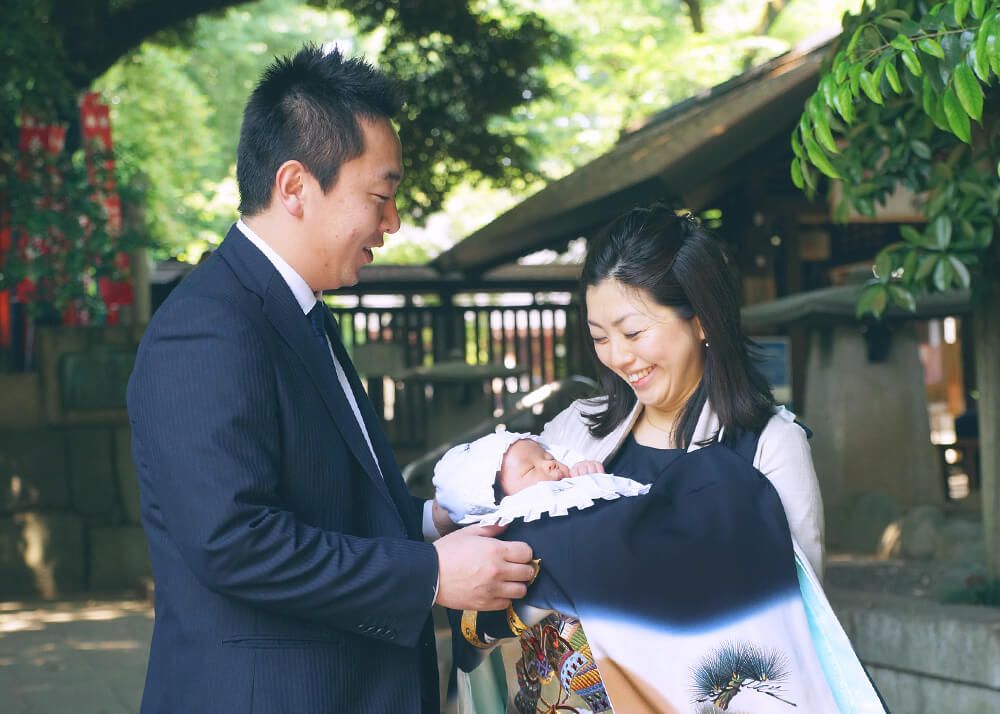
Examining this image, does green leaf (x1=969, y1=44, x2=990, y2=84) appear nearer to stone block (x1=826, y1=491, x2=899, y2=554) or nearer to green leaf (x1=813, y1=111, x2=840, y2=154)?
green leaf (x1=813, y1=111, x2=840, y2=154)

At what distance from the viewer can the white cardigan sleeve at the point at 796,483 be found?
2324 millimetres

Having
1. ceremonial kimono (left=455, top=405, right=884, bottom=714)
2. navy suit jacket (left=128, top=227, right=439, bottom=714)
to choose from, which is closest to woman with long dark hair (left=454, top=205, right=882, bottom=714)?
ceremonial kimono (left=455, top=405, right=884, bottom=714)

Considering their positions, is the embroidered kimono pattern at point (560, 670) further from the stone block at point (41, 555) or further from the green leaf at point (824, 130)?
the stone block at point (41, 555)

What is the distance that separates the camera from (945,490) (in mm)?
9320

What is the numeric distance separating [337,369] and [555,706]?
0.85m

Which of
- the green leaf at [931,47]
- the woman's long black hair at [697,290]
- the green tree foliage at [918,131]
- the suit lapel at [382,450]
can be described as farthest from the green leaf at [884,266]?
the suit lapel at [382,450]

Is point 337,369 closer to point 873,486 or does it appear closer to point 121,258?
point 873,486

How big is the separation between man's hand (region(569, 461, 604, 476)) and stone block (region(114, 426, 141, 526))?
6679 mm

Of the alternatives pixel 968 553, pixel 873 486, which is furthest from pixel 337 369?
pixel 873 486

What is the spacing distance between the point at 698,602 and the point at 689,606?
0.02 meters

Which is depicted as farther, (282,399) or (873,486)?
(873,486)

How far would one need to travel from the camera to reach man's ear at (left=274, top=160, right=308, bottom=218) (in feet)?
6.95

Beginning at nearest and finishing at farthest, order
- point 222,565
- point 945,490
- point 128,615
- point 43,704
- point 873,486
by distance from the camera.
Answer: point 222,565
point 43,704
point 128,615
point 873,486
point 945,490

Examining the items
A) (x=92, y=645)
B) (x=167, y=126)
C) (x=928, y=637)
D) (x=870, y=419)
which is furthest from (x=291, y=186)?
(x=167, y=126)
